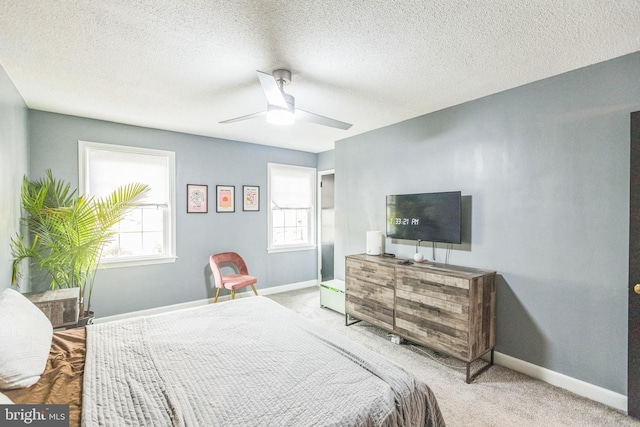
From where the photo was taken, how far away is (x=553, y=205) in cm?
245

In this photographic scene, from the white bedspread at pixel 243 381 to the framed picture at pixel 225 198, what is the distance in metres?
2.62

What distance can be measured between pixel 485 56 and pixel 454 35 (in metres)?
0.43

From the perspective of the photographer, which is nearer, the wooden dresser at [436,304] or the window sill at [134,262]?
the wooden dresser at [436,304]

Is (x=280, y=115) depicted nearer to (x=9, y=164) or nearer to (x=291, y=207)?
(x=9, y=164)

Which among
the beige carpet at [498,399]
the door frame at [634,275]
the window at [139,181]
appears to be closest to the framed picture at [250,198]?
the window at [139,181]

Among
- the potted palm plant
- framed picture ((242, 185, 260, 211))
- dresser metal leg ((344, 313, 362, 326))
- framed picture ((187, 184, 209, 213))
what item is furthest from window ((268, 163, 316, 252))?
the potted palm plant

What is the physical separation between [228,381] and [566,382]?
8.60 ft

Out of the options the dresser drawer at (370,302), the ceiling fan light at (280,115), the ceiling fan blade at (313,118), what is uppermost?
the ceiling fan blade at (313,118)

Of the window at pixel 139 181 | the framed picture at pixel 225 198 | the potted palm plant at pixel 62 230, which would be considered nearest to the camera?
the potted palm plant at pixel 62 230

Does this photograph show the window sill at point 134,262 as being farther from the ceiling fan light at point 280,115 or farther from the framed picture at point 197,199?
the ceiling fan light at point 280,115

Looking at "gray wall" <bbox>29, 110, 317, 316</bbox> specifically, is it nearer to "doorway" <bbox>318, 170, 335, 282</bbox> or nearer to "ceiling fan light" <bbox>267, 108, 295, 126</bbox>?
"doorway" <bbox>318, 170, 335, 282</bbox>

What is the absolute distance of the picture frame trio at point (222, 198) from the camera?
4.25 metres

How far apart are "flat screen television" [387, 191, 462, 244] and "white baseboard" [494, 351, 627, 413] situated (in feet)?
3.78

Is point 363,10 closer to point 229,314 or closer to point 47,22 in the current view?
point 47,22
